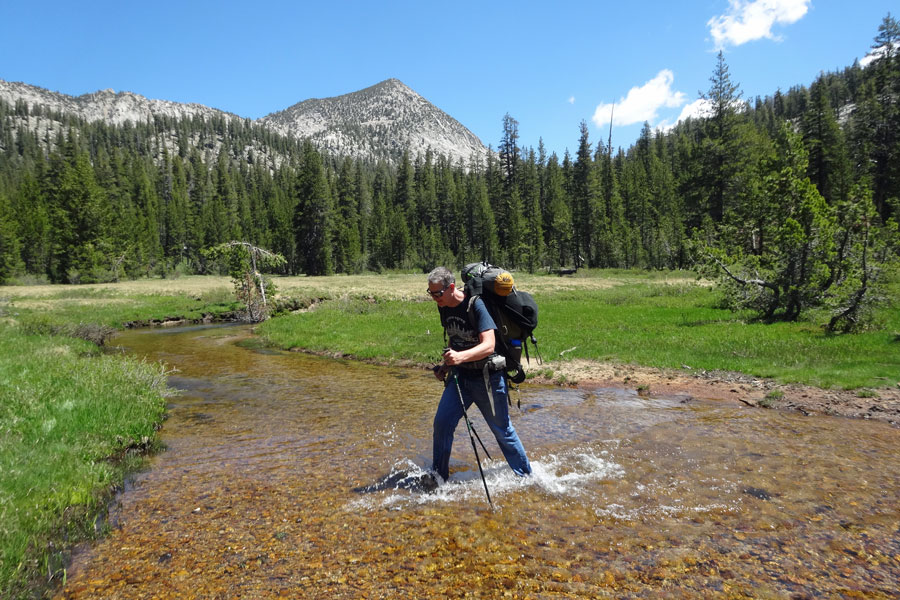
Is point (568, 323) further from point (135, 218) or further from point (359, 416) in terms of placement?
point (135, 218)

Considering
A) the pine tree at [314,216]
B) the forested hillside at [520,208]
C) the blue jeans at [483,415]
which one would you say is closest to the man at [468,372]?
the blue jeans at [483,415]

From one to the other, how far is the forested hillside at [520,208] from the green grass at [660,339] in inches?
147

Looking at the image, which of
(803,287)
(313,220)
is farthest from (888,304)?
(313,220)

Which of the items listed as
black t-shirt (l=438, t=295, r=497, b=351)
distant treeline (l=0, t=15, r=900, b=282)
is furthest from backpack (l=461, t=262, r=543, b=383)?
distant treeline (l=0, t=15, r=900, b=282)

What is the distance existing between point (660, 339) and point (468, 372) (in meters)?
14.3

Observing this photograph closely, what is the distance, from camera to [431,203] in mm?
102250

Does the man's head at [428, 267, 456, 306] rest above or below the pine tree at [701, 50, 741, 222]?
below

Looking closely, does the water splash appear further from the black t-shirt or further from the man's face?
the man's face

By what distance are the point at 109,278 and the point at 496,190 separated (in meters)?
67.3

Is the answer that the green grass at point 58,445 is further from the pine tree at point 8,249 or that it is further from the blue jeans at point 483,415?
the pine tree at point 8,249

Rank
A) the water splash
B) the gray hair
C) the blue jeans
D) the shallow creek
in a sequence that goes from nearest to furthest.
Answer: the shallow creek < the gray hair < the blue jeans < the water splash

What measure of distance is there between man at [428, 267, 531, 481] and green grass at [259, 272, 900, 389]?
30.8ft

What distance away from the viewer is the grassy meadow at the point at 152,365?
5230 mm

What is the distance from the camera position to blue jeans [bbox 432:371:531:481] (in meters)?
5.65
